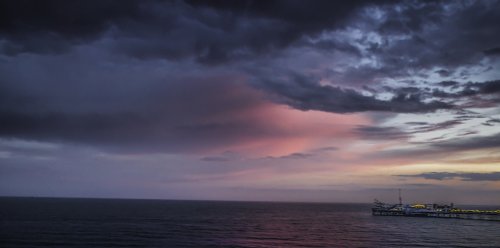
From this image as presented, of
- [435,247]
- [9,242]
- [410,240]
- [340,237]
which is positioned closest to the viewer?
[9,242]

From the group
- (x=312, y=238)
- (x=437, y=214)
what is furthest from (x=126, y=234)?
(x=437, y=214)

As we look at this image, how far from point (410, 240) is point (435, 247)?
991 centimetres

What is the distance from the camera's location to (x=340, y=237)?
310 feet

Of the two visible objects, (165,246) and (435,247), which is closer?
(165,246)

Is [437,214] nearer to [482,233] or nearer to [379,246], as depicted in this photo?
[482,233]

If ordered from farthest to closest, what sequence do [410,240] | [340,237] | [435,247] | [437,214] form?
[437,214], [340,237], [410,240], [435,247]

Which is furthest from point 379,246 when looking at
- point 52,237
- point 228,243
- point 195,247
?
point 52,237

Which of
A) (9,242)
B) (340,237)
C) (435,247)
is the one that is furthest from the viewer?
(340,237)

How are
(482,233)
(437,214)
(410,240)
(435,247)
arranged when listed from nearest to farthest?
(435,247) → (410,240) → (482,233) → (437,214)

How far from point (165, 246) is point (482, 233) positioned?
274 feet

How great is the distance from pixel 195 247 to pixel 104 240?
66.6ft

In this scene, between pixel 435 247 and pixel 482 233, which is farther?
pixel 482 233

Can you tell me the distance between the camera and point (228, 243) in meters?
79.3

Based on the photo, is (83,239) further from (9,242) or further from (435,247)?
(435,247)
